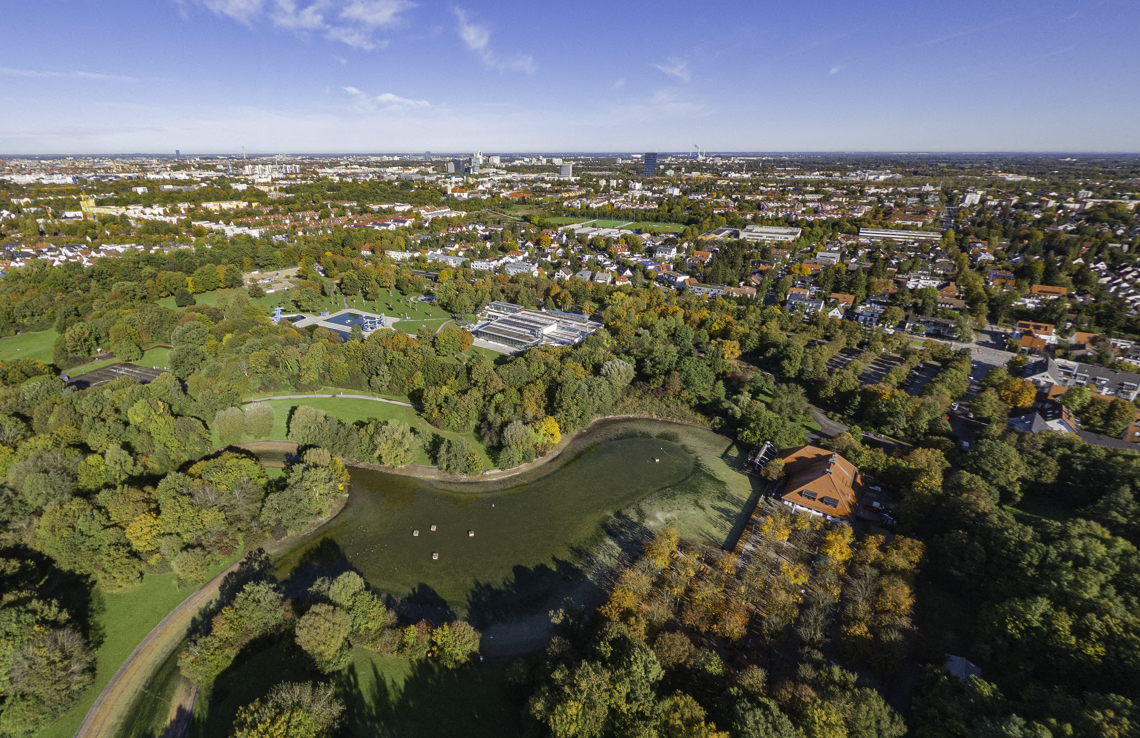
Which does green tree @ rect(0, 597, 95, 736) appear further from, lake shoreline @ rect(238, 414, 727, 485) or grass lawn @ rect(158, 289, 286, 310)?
grass lawn @ rect(158, 289, 286, 310)

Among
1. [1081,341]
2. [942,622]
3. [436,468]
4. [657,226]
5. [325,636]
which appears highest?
[657,226]

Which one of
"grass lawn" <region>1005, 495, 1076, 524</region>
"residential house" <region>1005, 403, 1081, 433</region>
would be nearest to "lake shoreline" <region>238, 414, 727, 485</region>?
"grass lawn" <region>1005, 495, 1076, 524</region>

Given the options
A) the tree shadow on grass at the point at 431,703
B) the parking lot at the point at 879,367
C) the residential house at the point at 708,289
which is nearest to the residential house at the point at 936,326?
the parking lot at the point at 879,367

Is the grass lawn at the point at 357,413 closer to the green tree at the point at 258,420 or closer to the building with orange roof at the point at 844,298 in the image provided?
the green tree at the point at 258,420

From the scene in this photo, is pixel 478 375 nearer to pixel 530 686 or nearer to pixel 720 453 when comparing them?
pixel 720 453

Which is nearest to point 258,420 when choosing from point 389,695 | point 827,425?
point 389,695

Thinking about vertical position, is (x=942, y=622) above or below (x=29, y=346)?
below

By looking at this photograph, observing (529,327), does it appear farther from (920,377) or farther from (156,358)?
(920,377)
